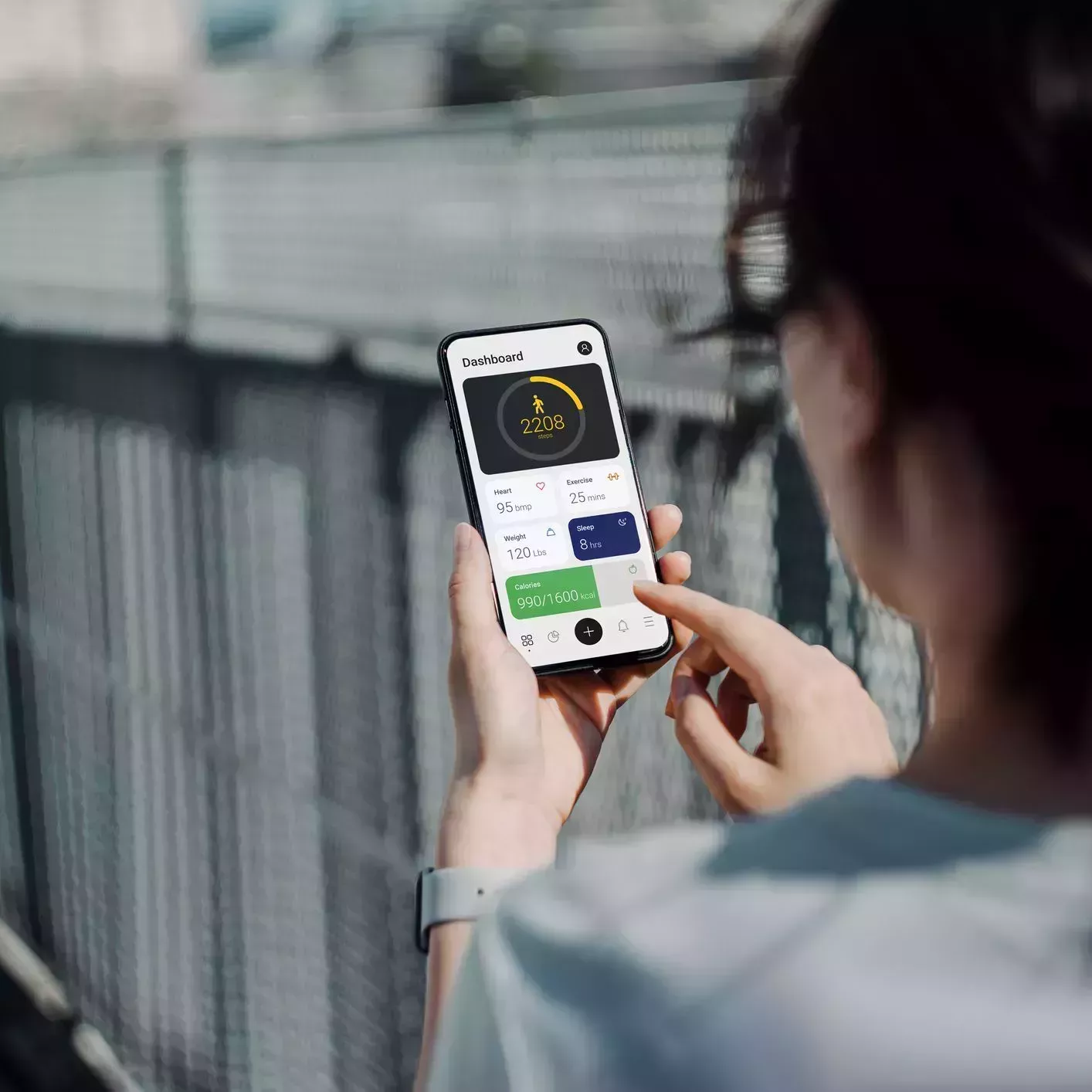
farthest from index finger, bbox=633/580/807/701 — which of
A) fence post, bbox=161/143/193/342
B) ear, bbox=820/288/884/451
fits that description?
fence post, bbox=161/143/193/342

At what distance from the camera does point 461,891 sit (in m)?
0.73

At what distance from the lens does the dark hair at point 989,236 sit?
47cm

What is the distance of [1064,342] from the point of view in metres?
0.49

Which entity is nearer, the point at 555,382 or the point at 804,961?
the point at 804,961

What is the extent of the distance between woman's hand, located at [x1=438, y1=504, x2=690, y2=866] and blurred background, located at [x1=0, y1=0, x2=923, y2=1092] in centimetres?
25

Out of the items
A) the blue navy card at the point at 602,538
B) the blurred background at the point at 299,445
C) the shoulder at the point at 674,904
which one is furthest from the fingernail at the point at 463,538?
the shoulder at the point at 674,904

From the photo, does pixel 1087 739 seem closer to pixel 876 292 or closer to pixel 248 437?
pixel 876 292

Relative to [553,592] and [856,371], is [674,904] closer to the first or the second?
[856,371]

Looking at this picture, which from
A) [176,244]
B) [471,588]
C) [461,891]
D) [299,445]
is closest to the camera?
[461,891]

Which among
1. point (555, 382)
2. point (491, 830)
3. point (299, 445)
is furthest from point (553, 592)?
point (299, 445)

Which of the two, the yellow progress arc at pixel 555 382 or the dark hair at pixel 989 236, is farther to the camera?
the yellow progress arc at pixel 555 382

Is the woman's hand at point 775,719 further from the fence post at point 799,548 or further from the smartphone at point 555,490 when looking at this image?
the fence post at point 799,548

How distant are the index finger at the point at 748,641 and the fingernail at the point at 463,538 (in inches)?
7.2

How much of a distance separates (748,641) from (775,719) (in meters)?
0.06
